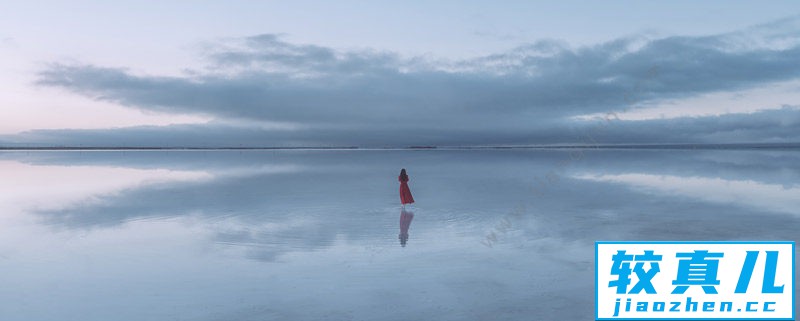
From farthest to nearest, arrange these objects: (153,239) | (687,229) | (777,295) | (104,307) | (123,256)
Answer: (687,229) < (153,239) < (123,256) < (104,307) < (777,295)

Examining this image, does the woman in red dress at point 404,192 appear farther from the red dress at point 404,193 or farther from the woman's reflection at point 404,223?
the woman's reflection at point 404,223

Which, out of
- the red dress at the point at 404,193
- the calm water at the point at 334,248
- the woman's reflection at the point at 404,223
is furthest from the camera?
the red dress at the point at 404,193

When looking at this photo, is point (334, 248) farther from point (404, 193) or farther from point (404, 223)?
point (404, 193)

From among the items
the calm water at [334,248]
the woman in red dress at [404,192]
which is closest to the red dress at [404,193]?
the woman in red dress at [404,192]

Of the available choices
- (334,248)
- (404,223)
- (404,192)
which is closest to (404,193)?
(404,192)

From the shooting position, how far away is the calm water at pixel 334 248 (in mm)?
6398

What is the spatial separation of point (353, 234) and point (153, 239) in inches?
153

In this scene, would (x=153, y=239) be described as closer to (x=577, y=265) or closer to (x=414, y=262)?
(x=414, y=262)

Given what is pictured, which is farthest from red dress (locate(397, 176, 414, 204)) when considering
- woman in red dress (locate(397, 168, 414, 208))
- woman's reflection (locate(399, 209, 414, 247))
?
woman's reflection (locate(399, 209, 414, 247))

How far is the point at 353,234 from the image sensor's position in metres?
11.0

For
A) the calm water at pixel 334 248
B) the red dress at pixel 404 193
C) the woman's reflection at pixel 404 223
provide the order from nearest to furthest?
the calm water at pixel 334 248
the woman's reflection at pixel 404 223
the red dress at pixel 404 193

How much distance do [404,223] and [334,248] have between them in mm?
3143

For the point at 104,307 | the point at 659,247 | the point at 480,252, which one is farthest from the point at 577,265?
the point at 104,307

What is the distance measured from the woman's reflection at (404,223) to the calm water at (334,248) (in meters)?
0.13
